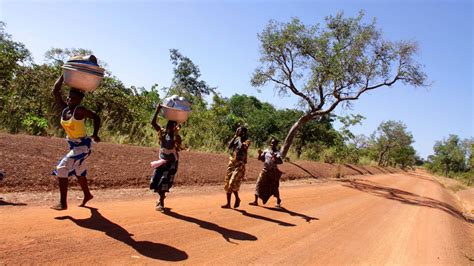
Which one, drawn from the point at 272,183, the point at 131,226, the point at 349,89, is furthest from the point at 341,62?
the point at 131,226

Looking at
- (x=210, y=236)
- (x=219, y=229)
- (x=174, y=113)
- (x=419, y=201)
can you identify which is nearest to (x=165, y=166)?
(x=174, y=113)

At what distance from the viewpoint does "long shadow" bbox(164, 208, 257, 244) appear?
231 inches

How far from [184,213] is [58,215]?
2266 mm

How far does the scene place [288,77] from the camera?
22438 mm

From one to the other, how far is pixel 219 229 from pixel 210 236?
517mm

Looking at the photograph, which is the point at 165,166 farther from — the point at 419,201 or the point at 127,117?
the point at 419,201

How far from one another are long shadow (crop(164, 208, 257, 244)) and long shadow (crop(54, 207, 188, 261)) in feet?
3.80

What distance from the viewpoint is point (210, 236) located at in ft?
18.6

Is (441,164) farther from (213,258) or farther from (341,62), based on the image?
(213,258)

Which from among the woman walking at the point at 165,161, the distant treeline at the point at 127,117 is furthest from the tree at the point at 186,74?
the woman walking at the point at 165,161

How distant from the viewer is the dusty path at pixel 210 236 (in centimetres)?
430

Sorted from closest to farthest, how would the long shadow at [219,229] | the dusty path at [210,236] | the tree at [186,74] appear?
the dusty path at [210,236], the long shadow at [219,229], the tree at [186,74]

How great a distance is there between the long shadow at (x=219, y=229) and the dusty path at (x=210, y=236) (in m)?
0.02

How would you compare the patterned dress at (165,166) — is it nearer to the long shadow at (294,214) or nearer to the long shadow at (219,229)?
the long shadow at (219,229)
